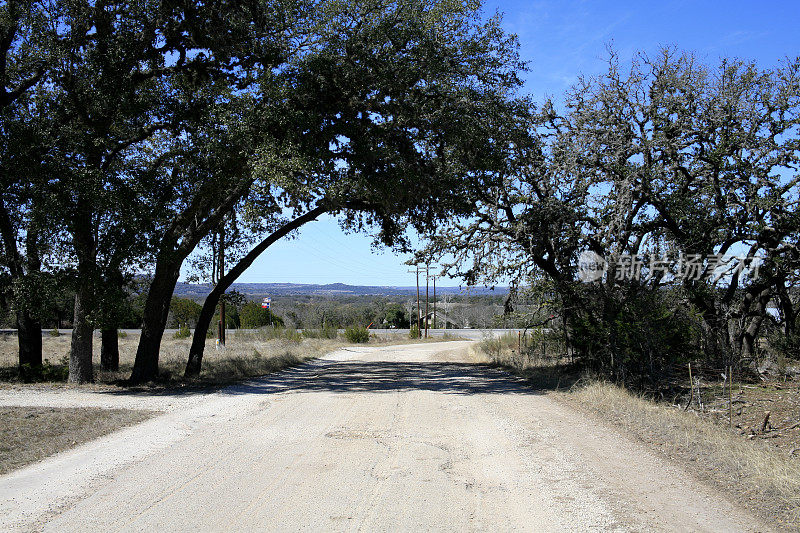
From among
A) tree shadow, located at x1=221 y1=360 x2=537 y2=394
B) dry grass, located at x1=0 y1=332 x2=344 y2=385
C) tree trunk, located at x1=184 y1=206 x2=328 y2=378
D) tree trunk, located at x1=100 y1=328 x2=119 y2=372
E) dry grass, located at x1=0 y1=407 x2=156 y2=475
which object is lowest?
tree shadow, located at x1=221 y1=360 x2=537 y2=394

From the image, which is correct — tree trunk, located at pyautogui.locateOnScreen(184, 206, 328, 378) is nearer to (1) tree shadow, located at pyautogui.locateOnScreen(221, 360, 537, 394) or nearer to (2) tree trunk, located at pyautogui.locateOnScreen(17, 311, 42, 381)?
(1) tree shadow, located at pyautogui.locateOnScreen(221, 360, 537, 394)

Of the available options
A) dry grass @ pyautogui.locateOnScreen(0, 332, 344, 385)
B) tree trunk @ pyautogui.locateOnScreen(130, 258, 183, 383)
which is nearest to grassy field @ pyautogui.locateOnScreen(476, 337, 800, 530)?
dry grass @ pyautogui.locateOnScreen(0, 332, 344, 385)

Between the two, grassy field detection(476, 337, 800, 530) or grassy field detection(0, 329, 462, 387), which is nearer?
grassy field detection(476, 337, 800, 530)

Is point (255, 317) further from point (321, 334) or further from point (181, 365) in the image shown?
point (181, 365)

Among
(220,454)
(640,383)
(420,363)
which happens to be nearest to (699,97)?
(640,383)

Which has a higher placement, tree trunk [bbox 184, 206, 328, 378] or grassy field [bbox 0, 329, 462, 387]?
tree trunk [bbox 184, 206, 328, 378]

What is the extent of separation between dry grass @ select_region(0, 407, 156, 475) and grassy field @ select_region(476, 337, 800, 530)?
25.4 ft

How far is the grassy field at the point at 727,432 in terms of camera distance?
5727 mm

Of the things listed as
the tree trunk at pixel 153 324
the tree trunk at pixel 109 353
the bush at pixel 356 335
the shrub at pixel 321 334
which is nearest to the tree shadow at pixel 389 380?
the tree trunk at pixel 153 324

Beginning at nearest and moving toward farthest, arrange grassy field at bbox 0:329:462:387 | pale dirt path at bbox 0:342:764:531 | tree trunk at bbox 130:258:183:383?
pale dirt path at bbox 0:342:764:531
tree trunk at bbox 130:258:183:383
grassy field at bbox 0:329:462:387

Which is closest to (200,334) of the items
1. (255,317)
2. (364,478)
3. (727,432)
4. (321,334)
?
(364,478)

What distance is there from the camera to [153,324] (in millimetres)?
15570

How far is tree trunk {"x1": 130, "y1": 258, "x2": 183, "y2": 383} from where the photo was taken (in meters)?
15.4

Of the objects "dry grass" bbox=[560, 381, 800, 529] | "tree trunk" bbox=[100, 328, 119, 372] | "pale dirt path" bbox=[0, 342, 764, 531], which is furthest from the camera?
"tree trunk" bbox=[100, 328, 119, 372]
